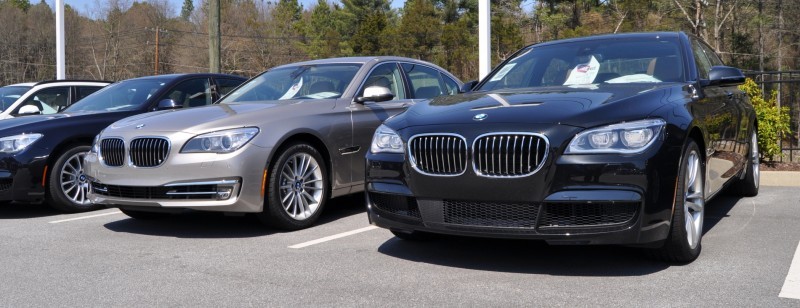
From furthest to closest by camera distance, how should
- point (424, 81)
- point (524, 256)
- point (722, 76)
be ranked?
point (424, 81) → point (722, 76) → point (524, 256)

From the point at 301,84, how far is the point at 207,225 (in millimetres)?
1550

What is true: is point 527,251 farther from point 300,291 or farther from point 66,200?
point 66,200

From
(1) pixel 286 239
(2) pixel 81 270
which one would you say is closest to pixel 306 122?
(1) pixel 286 239

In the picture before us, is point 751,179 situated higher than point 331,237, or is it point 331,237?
point 751,179

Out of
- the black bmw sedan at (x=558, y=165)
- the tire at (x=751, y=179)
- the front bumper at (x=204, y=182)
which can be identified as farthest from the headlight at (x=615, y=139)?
the tire at (x=751, y=179)

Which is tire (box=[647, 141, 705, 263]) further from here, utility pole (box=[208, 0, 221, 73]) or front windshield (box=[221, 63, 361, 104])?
utility pole (box=[208, 0, 221, 73])

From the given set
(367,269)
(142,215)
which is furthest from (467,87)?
(142,215)

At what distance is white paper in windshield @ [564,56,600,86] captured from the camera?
17.9ft

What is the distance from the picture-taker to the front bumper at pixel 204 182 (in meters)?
5.66

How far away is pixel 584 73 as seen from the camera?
5535 millimetres

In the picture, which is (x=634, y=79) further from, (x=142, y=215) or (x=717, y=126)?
(x=142, y=215)

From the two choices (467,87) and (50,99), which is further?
(50,99)

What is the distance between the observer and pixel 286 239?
5781mm

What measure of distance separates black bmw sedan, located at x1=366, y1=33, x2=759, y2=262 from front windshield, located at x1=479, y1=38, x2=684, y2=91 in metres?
0.14
